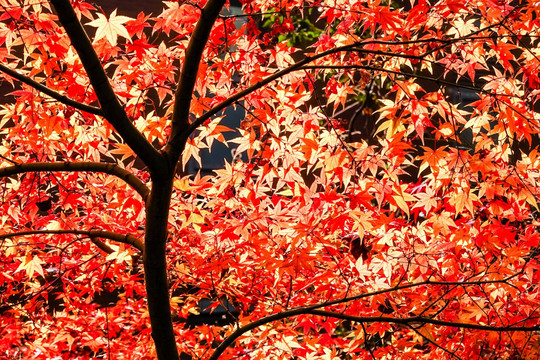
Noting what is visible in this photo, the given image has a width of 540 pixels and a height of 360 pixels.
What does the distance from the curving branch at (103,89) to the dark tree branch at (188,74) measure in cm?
13

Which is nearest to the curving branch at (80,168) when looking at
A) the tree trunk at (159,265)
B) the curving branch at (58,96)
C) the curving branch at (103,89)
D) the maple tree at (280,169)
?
the maple tree at (280,169)

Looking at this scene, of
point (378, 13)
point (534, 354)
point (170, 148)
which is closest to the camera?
point (170, 148)

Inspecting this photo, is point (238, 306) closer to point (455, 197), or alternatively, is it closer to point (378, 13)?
point (455, 197)

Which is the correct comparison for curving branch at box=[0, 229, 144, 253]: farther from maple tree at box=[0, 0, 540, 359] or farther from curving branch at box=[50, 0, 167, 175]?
curving branch at box=[50, 0, 167, 175]

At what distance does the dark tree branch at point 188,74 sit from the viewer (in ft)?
8.34

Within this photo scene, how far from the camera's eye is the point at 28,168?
2.86 m

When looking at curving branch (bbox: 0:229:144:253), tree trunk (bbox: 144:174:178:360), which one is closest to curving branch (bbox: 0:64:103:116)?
tree trunk (bbox: 144:174:178:360)

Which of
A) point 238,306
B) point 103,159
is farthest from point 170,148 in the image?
point 103,159

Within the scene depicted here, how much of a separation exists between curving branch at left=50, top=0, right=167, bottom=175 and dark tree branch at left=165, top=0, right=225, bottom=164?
0.13m

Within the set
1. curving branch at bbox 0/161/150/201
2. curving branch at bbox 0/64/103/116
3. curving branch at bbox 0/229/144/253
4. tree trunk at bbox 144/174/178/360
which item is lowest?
tree trunk at bbox 144/174/178/360

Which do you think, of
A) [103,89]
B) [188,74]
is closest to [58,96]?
[103,89]

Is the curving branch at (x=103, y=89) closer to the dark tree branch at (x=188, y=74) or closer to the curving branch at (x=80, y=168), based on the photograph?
the dark tree branch at (x=188, y=74)

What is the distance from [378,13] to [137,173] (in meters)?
2.23

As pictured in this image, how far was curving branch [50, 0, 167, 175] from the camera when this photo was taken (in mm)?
2297
